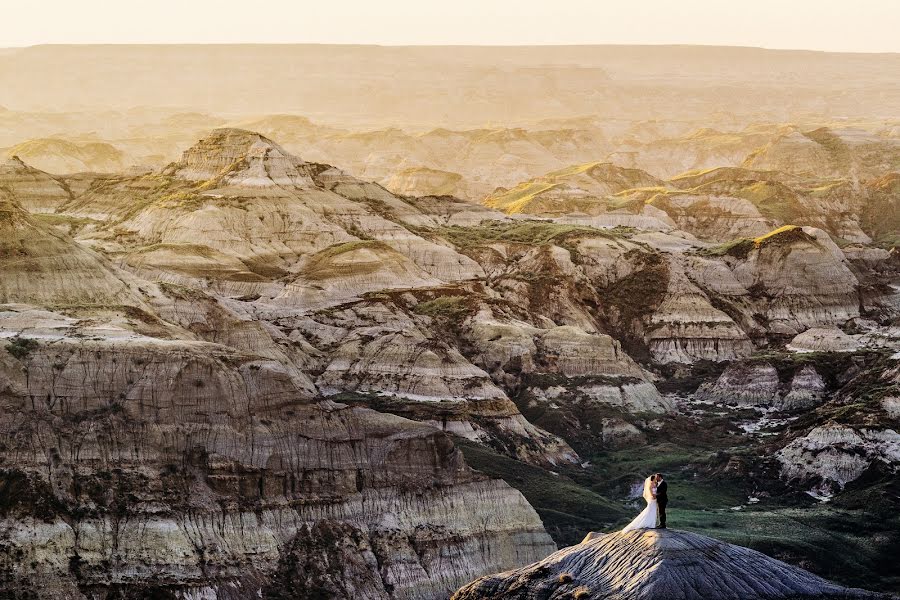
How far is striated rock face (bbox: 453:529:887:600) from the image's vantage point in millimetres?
47031

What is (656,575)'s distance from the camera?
153 ft

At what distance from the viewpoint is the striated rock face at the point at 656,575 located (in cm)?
4703

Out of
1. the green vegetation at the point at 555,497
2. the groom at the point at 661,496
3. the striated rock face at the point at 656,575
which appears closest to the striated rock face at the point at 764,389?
the green vegetation at the point at 555,497

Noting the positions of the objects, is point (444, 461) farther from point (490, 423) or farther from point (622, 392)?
point (622, 392)

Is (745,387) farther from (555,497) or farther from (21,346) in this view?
(21,346)

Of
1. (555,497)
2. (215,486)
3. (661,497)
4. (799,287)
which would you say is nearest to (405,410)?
(555,497)

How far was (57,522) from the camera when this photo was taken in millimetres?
79375

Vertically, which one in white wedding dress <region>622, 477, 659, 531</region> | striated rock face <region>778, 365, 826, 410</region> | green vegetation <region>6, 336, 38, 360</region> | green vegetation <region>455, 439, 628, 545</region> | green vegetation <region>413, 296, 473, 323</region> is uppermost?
green vegetation <region>413, 296, 473, 323</region>

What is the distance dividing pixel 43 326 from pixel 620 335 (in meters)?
94.8

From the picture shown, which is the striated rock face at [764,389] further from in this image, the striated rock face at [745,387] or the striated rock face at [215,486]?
Answer: the striated rock face at [215,486]

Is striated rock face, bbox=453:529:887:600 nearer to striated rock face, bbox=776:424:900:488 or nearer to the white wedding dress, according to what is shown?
the white wedding dress

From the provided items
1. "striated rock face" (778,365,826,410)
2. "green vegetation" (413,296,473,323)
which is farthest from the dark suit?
"green vegetation" (413,296,473,323)

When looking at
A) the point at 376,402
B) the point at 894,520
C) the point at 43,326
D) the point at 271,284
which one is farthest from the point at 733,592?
the point at 271,284

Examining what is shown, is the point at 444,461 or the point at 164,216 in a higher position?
the point at 164,216
